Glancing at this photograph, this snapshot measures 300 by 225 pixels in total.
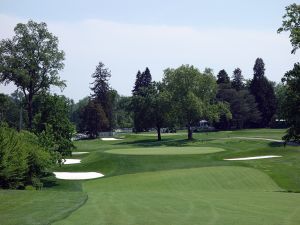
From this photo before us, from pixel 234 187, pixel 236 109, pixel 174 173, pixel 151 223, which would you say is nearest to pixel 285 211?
pixel 151 223

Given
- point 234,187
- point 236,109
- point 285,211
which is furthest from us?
point 236,109

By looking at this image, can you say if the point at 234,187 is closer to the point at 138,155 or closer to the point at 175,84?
the point at 138,155

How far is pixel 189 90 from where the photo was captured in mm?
87875

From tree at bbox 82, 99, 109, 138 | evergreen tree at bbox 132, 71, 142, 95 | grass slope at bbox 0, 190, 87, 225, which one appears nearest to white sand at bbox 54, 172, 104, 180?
grass slope at bbox 0, 190, 87, 225

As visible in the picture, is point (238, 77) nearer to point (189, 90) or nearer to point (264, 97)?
point (264, 97)

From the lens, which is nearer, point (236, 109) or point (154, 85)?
point (154, 85)

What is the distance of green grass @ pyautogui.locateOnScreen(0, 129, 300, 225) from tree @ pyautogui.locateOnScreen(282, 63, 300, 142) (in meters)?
4.52

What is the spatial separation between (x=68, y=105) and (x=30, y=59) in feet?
57.6

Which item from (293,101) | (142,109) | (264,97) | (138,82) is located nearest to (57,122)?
(293,101)

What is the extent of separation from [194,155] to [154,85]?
46645mm

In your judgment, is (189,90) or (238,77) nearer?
(189,90)

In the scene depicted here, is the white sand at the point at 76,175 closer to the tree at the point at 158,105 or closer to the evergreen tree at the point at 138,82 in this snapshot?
the tree at the point at 158,105

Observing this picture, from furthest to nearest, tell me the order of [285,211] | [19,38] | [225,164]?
[19,38] → [225,164] → [285,211]

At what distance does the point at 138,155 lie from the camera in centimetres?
5466
